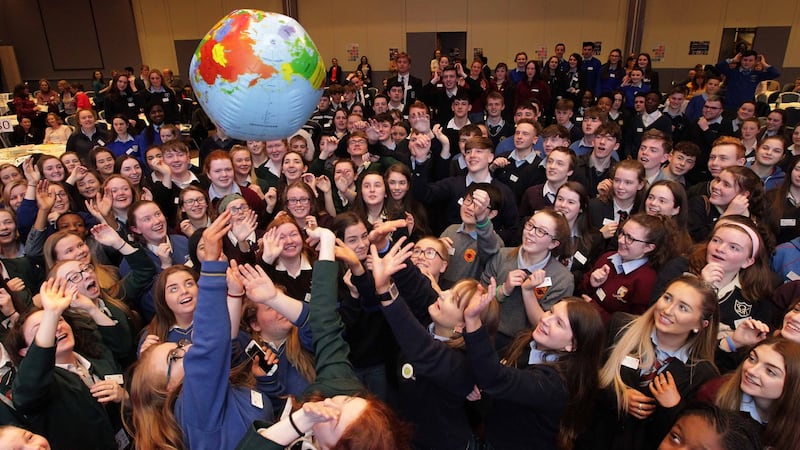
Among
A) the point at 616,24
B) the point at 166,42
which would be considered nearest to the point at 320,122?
the point at 616,24

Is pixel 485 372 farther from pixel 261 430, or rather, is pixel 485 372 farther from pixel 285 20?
pixel 285 20

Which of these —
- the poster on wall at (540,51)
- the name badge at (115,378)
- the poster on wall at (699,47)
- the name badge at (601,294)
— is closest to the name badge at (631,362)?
the name badge at (601,294)

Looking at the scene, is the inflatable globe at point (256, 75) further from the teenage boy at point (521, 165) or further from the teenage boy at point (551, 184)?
the teenage boy at point (521, 165)

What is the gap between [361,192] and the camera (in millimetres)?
3869

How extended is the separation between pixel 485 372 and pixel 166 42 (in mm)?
17759

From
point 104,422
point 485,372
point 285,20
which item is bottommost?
point 104,422

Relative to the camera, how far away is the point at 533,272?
Answer: 2781mm

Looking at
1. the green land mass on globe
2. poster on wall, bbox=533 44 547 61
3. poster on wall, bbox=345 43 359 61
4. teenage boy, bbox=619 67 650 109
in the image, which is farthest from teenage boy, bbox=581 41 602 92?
the green land mass on globe

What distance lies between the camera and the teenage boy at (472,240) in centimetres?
312

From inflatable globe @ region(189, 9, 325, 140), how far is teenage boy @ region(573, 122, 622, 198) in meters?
3.05

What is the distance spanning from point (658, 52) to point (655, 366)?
46.3 feet

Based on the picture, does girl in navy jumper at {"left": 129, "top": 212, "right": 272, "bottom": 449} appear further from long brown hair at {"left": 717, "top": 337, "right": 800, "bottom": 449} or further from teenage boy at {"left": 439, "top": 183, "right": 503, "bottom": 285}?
long brown hair at {"left": 717, "top": 337, "right": 800, "bottom": 449}

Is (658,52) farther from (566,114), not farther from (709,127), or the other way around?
(566,114)

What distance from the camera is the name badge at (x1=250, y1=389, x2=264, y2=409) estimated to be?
1.86m
